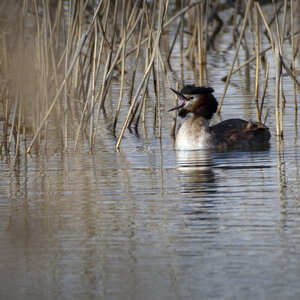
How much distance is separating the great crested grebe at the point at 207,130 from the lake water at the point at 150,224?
0.25 m

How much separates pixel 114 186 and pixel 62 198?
594 millimetres

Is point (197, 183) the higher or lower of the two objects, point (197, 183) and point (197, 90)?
the lower

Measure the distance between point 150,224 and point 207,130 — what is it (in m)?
4.12

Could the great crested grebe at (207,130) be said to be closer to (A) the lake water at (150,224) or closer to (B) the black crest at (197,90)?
(B) the black crest at (197,90)

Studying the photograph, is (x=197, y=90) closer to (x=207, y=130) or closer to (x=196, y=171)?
(x=207, y=130)

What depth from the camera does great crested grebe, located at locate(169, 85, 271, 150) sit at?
9.72 metres

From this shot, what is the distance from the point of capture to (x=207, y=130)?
9930mm

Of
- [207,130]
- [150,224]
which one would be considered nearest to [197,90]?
[207,130]

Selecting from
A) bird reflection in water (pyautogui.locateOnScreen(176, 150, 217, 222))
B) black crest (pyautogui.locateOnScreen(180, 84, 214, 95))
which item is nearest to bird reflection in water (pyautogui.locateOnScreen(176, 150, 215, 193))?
bird reflection in water (pyautogui.locateOnScreen(176, 150, 217, 222))

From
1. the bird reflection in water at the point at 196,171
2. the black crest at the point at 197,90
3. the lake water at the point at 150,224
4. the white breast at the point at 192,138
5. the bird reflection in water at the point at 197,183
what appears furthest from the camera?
the black crest at the point at 197,90

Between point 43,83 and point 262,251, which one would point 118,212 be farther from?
point 43,83

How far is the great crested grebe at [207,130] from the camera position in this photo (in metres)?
9.72

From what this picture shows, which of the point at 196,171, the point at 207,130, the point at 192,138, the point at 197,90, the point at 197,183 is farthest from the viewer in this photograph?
the point at 197,90

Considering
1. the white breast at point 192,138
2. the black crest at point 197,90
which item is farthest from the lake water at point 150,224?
the black crest at point 197,90
